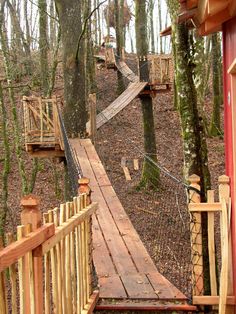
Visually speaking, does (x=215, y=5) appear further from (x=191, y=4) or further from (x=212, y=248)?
(x=212, y=248)

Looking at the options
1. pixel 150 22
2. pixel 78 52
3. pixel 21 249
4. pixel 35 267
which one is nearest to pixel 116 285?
pixel 35 267

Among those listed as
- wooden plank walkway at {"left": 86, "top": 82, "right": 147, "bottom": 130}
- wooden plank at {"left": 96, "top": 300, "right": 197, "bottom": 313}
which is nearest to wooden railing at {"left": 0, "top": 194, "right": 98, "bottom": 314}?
wooden plank at {"left": 96, "top": 300, "right": 197, "bottom": 313}

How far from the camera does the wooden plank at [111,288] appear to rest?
14.0 ft

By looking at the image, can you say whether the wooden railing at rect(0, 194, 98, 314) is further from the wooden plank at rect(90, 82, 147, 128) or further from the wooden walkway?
the wooden plank at rect(90, 82, 147, 128)

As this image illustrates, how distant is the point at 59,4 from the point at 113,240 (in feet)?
19.1

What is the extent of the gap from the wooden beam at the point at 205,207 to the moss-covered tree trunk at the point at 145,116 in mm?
8690

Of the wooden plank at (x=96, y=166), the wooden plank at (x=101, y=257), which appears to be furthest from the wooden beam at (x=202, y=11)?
the wooden plank at (x=96, y=166)

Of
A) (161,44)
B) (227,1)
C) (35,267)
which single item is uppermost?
(161,44)

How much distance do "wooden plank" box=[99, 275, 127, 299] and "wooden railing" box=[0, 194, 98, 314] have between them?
20cm

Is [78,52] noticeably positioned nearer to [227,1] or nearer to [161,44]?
[227,1]

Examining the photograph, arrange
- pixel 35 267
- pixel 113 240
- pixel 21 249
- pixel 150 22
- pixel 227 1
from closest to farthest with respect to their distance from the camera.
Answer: pixel 21 249 → pixel 35 267 → pixel 227 1 → pixel 113 240 → pixel 150 22

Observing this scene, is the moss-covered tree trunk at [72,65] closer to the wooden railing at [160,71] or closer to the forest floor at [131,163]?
the forest floor at [131,163]

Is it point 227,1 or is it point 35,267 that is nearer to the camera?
point 35,267

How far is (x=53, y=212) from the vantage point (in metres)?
2.80
